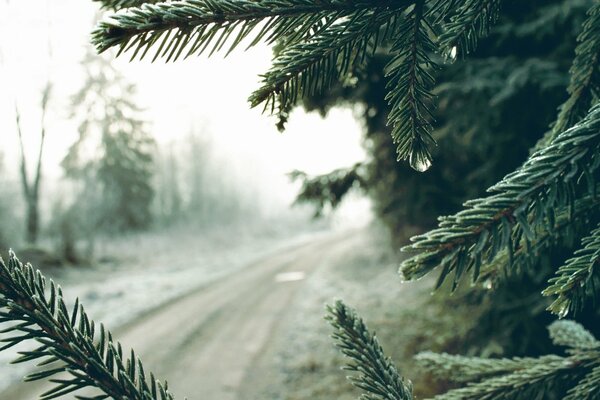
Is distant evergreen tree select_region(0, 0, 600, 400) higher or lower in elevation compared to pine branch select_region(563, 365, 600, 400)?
higher

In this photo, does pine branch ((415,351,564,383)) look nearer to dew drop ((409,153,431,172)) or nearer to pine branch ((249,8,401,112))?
dew drop ((409,153,431,172))

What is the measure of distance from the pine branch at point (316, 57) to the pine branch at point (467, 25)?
0.38 feet

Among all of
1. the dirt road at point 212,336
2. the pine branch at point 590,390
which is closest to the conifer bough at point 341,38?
the pine branch at point 590,390

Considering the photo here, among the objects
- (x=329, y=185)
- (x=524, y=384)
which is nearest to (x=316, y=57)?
(x=524, y=384)

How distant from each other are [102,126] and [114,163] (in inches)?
80.8

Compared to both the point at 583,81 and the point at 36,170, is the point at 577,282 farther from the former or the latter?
the point at 36,170

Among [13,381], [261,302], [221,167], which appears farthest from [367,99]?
[221,167]

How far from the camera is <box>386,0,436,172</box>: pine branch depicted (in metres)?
0.80

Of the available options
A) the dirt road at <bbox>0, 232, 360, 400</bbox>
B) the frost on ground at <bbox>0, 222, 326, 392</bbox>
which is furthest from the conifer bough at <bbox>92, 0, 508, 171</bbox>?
the dirt road at <bbox>0, 232, 360, 400</bbox>

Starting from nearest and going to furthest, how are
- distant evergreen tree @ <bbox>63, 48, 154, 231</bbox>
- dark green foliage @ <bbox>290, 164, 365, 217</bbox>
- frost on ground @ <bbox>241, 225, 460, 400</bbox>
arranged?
dark green foliage @ <bbox>290, 164, 365, 217</bbox>
frost on ground @ <bbox>241, 225, 460, 400</bbox>
distant evergreen tree @ <bbox>63, 48, 154, 231</bbox>

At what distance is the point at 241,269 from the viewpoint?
20562 millimetres

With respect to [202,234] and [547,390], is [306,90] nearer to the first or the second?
[547,390]

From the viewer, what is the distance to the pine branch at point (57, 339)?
0.64 metres

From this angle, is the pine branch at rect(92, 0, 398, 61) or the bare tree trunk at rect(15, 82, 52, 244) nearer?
the pine branch at rect(92, 0, 398, 61)
